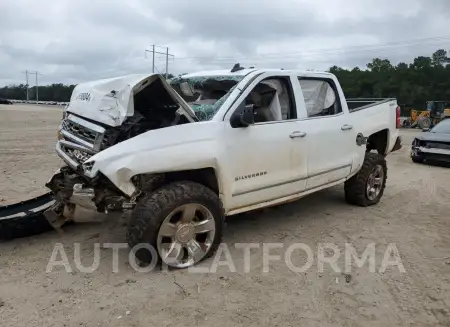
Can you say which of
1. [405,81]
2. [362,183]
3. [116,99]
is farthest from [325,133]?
[405,81]

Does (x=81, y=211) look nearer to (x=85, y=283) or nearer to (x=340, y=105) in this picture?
(x=85, y=283)

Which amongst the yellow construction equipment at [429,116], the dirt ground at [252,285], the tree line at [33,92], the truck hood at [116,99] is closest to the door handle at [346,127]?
the dirt ground at [252,285]

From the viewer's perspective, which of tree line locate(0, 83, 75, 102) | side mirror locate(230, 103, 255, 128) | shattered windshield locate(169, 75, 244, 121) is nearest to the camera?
side mirror locate(230, 103, 255, 128)

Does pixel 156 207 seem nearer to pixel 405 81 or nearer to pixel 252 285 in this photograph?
pixel 252 285

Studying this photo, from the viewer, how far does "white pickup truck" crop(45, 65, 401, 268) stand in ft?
12.7

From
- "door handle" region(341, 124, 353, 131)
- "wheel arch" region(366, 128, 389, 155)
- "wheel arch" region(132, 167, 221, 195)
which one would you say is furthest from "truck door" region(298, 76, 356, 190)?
"wheel arch" region(132, 167, 221, 195)

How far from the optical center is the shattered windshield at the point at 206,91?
450cm

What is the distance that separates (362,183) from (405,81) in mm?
74851

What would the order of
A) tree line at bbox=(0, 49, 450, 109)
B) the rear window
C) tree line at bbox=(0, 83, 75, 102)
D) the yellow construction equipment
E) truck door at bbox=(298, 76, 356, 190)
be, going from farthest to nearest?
1. tree line at bbox=(0, 83, 75, 102)
2. tree line at bbox=(0, 49, 450, 109)
3. the yellow construction equipment
4. the rear window
5. truck door at bbox=(298, 76, 356, 190)

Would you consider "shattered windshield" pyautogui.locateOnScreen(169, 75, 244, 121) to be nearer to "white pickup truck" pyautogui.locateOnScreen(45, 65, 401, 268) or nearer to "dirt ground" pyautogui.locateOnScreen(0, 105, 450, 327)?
"white pickup truck" pyautogui.locateOnScreen(45, 65, 401, 268)

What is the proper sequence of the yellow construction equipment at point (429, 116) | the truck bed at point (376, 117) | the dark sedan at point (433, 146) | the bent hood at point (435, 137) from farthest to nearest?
the yellow construction equipment at point (429, 116) → the bent hood at point (435, 137) → the dark sedan at point (433, 146) → the truck bed at point (376, 117)

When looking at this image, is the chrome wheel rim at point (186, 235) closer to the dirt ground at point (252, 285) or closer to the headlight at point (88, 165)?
the dirt ground at point (252, 285)

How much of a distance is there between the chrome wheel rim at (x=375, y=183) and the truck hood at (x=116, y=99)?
3333mm

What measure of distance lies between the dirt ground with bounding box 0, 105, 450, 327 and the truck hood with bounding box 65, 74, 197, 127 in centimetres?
140
